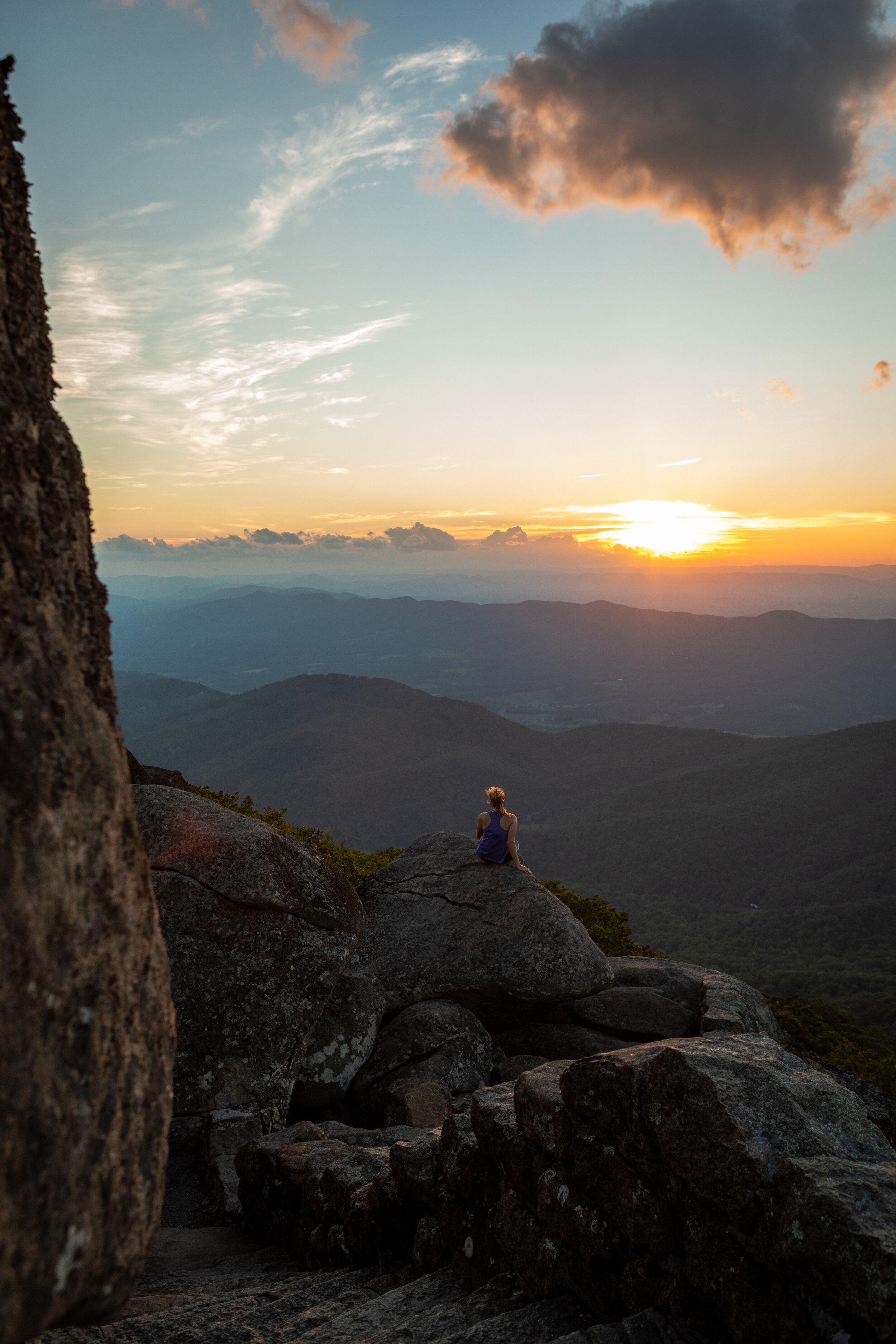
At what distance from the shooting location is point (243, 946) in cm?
1209

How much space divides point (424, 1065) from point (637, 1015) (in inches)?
211

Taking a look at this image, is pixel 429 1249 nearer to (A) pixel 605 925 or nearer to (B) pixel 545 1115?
(B) pixel 545 1115

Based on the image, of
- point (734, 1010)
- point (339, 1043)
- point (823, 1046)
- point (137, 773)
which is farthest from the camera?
point (823, 1046)

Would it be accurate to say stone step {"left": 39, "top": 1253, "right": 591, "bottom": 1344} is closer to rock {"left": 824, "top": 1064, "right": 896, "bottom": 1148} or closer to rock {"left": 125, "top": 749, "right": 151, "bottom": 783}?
rock {"left": 824, "top": 1064, "right": 896, "bottom": 1148}

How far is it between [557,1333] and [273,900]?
8.14 metres

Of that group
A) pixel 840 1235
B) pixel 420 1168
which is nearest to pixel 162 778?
pixel 420 1168

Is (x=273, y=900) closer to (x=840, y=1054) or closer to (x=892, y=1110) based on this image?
(x=892, y=1110)

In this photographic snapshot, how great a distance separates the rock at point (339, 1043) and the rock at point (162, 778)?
590cm

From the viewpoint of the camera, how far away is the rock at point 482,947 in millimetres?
14781

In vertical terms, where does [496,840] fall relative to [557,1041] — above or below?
above

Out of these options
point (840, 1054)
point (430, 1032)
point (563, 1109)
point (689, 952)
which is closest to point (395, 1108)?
point (430, 1032)

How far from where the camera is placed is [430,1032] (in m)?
14.0

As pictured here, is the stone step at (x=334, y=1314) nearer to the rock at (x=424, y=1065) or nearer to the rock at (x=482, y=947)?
the rock at (x=424, y=1065)

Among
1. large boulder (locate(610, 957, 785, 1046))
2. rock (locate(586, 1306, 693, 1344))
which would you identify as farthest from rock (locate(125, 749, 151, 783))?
rock (locate(586, 1306, 693, 1344))
